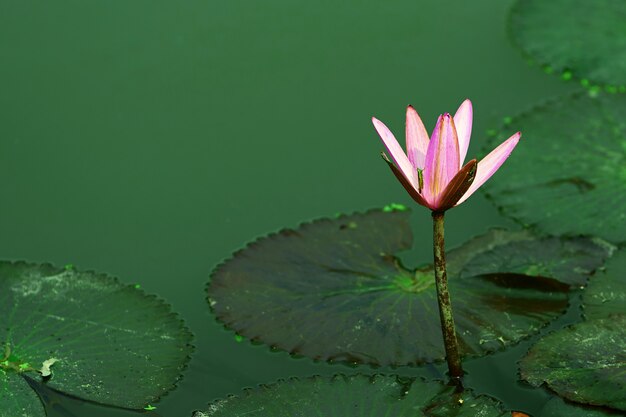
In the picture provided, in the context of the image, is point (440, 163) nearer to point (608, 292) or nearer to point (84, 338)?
point (608, 292)

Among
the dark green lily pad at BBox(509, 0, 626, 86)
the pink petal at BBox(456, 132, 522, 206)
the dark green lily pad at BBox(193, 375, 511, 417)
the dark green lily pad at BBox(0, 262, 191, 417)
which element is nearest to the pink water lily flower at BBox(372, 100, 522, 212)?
the pink petal at BBox(456, 132, 522, 206)

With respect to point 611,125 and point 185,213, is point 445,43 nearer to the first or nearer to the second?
point 611,125

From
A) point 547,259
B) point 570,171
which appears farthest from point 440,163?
point 570,171

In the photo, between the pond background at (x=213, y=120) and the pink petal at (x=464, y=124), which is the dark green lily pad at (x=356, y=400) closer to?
the pond background at (x=213, y=120)

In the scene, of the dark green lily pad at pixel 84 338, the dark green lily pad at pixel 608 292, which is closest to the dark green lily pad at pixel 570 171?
the dark green lily pad at pixel 608 292

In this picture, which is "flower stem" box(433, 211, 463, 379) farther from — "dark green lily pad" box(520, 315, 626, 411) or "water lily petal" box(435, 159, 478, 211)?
"dark green lily pad" box(520, 315, 626, 411)
